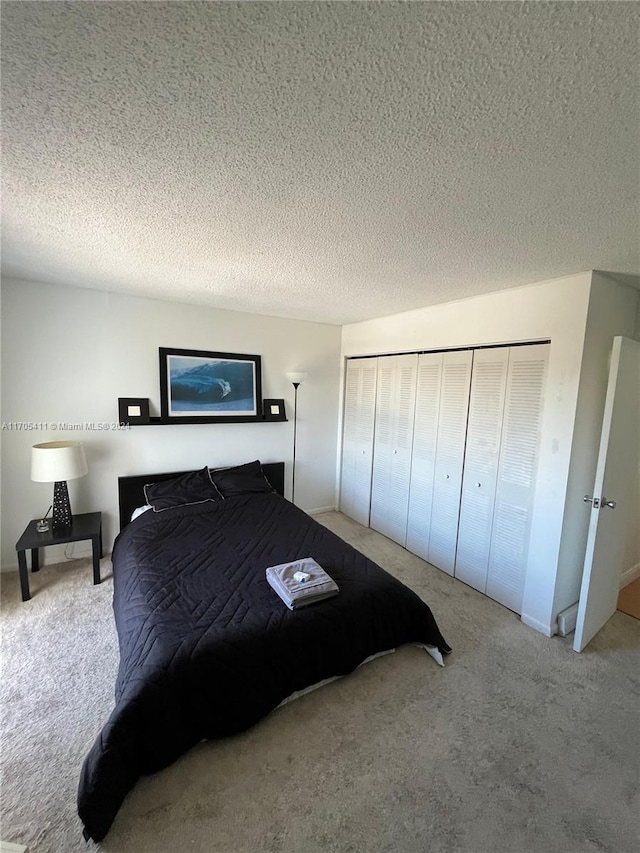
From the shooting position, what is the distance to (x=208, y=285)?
2.68m

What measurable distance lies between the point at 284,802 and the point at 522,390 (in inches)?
100

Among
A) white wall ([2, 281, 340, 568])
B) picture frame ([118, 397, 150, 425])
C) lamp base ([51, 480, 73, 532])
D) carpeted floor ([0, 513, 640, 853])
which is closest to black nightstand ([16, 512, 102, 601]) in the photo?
lamp base ([51, 480, 73, 532])

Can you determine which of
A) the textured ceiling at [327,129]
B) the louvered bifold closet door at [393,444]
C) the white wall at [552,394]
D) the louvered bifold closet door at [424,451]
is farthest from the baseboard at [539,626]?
the textured ceiling at [327,129]

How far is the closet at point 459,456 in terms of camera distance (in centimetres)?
247

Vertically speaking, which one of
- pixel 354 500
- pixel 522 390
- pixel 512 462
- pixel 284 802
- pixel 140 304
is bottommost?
pixel 284 802

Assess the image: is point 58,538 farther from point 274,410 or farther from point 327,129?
point 327,129

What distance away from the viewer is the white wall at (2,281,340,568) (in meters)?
2.76

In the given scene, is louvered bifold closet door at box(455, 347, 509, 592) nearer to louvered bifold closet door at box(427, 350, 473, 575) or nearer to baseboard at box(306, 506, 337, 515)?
louvered bifold closet door at box(427, 350, 473, 575)

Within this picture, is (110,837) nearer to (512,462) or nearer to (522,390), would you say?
(512,462)

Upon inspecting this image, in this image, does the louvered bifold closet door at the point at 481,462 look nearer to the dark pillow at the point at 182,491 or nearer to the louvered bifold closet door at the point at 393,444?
the louvered bifold closet door at the point at 393,444

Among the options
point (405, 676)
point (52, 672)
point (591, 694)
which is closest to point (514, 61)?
point (405, 676)

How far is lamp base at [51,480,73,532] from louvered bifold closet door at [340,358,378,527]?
2735mm

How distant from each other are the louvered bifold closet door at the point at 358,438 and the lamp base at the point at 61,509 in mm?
2735

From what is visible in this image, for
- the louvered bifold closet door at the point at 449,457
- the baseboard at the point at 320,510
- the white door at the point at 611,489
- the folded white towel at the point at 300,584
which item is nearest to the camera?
the folded white towel at the point at 300,584
